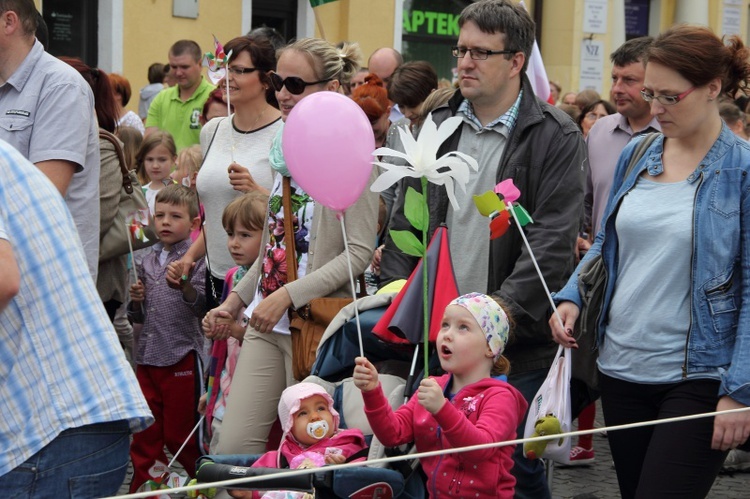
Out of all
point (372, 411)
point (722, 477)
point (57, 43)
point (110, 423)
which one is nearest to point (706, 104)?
point (372, 411)

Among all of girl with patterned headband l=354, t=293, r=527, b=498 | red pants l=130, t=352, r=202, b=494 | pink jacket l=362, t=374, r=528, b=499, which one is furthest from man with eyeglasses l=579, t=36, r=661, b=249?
pink jacket l=362, t=374, r=528, b=499

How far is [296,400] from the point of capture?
4.63 metres

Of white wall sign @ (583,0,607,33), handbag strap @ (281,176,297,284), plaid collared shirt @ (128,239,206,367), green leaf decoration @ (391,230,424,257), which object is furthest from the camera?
white wall sign @ (583,0,607,33)

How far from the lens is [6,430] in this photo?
301 centimetres

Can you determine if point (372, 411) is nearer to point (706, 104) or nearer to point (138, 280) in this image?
point (706, 104)

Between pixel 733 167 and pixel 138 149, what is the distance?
5420 millimetres

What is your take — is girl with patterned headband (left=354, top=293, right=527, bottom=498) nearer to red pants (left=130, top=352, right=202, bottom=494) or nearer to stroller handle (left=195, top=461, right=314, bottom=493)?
stroller handle (left=195, top=461, right=314, bottom=493)

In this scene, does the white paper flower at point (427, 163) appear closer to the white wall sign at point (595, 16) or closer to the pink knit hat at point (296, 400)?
the pink knit hat at point (296, 400)

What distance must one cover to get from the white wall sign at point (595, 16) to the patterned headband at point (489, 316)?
1932 cm

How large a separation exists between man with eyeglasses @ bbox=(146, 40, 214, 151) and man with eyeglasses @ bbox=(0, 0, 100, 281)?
515 cm

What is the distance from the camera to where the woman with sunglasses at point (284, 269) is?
16.5 ft

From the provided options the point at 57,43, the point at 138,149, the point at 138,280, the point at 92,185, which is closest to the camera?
the point at 92,185

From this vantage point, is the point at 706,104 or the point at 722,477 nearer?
the point at 706,104

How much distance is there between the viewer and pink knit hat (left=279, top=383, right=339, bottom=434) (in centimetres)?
464
